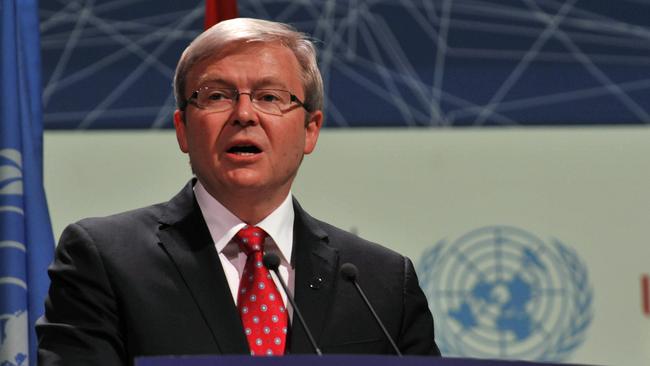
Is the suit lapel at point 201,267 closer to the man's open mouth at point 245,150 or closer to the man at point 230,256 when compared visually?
the man at point 230,256

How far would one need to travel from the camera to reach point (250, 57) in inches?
86.7

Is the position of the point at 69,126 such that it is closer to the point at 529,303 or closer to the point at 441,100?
the point at 441,100

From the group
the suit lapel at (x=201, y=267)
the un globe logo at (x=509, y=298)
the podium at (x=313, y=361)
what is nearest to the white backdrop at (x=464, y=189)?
the un globe logo at (x=509, y=298)

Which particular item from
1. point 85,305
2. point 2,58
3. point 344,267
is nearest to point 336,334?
point 344,267

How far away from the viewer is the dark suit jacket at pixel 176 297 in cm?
203

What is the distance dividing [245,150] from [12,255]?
1.41 metres

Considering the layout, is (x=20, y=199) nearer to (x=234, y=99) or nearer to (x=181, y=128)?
(x=181, y=128)

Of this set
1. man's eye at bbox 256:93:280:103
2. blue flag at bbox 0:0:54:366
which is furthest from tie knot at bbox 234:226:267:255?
blue flag at bbox 0:0:54:366

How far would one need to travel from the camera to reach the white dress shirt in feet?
7.23

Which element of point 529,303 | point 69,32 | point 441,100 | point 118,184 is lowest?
point 529,303

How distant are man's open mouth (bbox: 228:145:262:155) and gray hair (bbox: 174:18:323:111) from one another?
0.18 meters

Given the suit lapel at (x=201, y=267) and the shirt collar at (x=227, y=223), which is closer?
the suit lapel at (x=201, y=267)

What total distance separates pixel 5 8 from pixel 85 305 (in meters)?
1.70

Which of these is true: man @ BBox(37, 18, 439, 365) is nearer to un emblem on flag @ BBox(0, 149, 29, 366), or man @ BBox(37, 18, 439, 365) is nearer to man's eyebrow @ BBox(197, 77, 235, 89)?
man's eyebrow @ BBox(197, 77, 235, 89)
